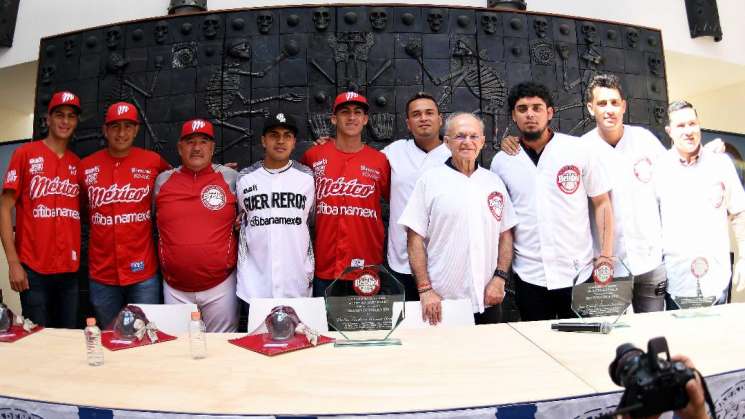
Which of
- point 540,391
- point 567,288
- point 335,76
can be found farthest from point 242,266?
point 335,76

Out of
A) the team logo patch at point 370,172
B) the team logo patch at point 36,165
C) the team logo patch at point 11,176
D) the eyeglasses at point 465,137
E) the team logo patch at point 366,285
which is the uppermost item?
the team logo patch at point 36,165

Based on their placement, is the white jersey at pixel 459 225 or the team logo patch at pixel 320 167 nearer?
the white jersey at pixel 459 225

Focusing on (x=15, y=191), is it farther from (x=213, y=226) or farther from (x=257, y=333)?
(x=257, y=333)

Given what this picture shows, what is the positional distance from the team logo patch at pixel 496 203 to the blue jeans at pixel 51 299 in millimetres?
2567

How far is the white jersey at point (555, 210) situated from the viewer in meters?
2.86

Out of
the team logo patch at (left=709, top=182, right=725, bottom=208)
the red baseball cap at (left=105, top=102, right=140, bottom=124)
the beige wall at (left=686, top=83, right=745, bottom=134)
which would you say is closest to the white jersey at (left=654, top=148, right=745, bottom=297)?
the team logo patch at (left=709, top=182, right=725, bottom=208)

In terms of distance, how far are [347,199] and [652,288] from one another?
183 cm

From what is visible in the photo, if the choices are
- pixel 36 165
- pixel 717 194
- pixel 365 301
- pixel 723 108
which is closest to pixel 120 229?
pixel 36 165

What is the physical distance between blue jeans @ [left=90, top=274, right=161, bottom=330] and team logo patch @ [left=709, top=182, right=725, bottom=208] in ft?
10.8

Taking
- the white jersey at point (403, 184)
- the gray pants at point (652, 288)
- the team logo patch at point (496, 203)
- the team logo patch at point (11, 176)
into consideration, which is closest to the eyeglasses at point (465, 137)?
the team logo patch at point (496, 203)

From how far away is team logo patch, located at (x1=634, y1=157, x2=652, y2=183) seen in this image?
10.4ft

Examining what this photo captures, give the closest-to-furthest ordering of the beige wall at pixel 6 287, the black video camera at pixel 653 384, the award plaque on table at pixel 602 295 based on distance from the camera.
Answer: the black video camera at pixel 653 384 < the award plaque on table at pixel 602 295 < the beige wall at pixel 6 287

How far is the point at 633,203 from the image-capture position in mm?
3145

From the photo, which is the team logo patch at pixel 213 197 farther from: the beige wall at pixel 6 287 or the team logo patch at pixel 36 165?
the beige wall at pixel 6 287
